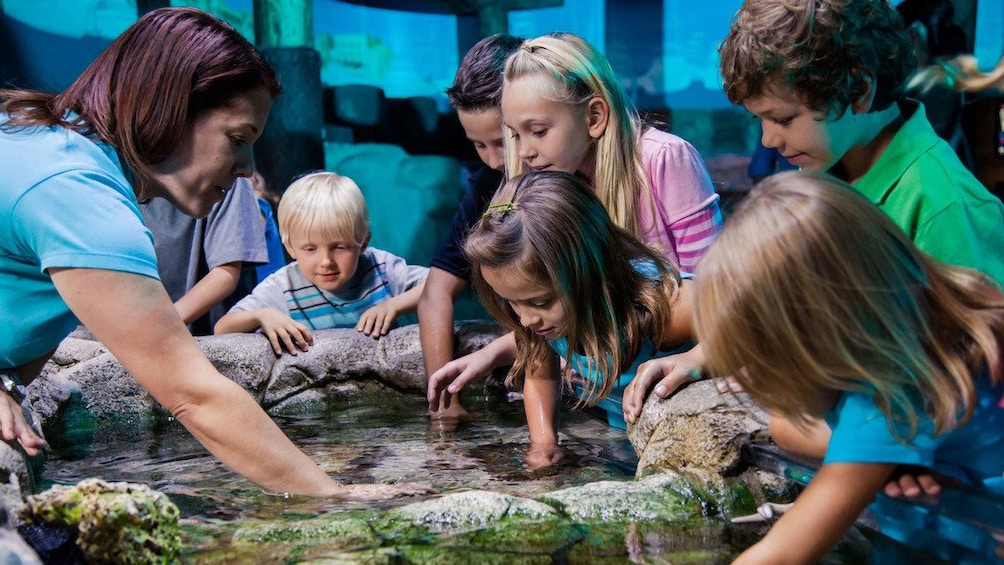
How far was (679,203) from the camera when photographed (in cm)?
330

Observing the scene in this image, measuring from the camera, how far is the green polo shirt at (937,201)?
2.31 metres

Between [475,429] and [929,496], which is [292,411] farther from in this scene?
[929,496]

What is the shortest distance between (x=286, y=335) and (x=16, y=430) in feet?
5.62

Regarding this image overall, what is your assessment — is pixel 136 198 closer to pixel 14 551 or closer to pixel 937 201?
pixel 14 551

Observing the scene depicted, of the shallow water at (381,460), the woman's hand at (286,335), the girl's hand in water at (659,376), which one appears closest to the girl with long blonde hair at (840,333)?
the shallow water at (381,460)

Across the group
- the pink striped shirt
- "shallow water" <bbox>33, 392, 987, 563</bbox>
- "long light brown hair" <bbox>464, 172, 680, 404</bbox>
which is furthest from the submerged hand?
the pink striped shirt

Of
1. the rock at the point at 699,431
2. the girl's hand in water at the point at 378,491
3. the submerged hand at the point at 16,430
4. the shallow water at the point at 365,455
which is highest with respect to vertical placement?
the submerged hand at the point at 16,430

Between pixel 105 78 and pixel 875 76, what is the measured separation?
1.89m

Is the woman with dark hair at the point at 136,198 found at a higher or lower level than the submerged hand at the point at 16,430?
higher

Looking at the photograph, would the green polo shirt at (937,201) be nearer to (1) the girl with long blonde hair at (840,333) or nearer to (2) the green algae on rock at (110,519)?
(1) the girl with long blonde hair at (840,333)

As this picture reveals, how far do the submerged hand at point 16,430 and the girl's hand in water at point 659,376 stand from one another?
1.57 meters

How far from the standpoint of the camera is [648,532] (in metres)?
2.18

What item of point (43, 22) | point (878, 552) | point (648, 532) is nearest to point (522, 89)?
point (648, 532)

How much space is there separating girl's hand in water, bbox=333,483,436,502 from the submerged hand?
744 millimetres
